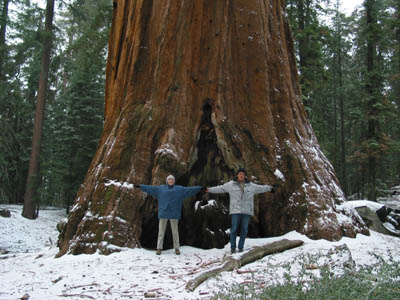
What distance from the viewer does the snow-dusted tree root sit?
4.66m

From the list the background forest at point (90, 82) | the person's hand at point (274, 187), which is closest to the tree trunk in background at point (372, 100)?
the background forest at point (90, 82)

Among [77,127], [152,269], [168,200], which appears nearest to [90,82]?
[77,127]

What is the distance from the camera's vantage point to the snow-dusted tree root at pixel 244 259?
466cm

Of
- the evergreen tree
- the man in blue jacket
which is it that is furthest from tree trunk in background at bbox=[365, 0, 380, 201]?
the evergreen tree

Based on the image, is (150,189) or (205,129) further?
(205,129)

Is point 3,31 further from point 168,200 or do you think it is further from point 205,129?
point 168,200

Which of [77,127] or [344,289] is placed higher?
[77,127]

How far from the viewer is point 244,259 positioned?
5.41 meters

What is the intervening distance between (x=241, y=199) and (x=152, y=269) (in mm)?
2098

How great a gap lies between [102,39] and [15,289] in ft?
34.8

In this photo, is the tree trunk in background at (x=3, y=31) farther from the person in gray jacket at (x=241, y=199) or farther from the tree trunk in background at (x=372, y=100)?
the tree trunk in background at (x=372, y=100)

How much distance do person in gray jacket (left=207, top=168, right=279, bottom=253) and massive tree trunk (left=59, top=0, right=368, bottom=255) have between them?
25.9 inches

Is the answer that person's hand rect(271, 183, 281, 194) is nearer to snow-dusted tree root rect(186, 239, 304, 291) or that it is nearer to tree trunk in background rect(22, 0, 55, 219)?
snow-dusted tree root rect(186, 239, 304, 291)

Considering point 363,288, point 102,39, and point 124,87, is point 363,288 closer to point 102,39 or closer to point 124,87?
point 124,87
